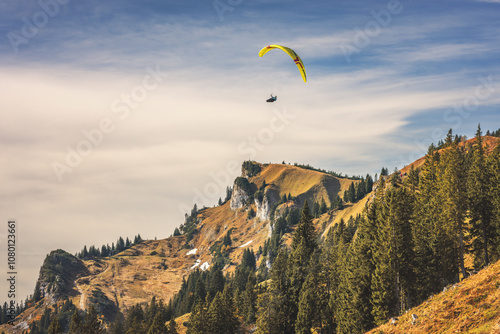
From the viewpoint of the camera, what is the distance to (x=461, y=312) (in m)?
32.9

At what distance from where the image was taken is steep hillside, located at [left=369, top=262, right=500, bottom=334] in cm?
2933

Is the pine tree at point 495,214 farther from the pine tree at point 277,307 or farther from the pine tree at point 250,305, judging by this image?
the pine tree at point 250,305

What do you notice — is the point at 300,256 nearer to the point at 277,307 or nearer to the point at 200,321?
the point at 277,307

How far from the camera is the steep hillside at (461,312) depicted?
29.3 m

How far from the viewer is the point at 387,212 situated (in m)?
46.5

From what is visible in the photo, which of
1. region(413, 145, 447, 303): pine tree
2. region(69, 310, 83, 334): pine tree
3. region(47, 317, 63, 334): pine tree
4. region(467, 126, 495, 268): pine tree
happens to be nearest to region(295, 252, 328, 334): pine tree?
region(413, 145, 447, 303): pine tree

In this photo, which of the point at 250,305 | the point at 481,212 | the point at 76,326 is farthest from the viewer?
the point at 250,305

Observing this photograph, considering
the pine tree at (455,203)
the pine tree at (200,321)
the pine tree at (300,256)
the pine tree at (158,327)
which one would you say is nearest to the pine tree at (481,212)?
Answer: the pine tree at (455,203)

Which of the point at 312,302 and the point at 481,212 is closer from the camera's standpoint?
the point at 481,212

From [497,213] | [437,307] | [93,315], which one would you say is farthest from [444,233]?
[93,315]

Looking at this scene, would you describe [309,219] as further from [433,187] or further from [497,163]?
[497,163]

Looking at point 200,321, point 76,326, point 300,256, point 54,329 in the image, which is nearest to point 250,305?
point 200,321

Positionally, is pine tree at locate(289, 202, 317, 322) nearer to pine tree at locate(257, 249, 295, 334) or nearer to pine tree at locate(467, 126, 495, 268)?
pine tree at locate(257, 249, 295, 334)

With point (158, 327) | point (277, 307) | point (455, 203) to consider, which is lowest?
point (158, 327)
